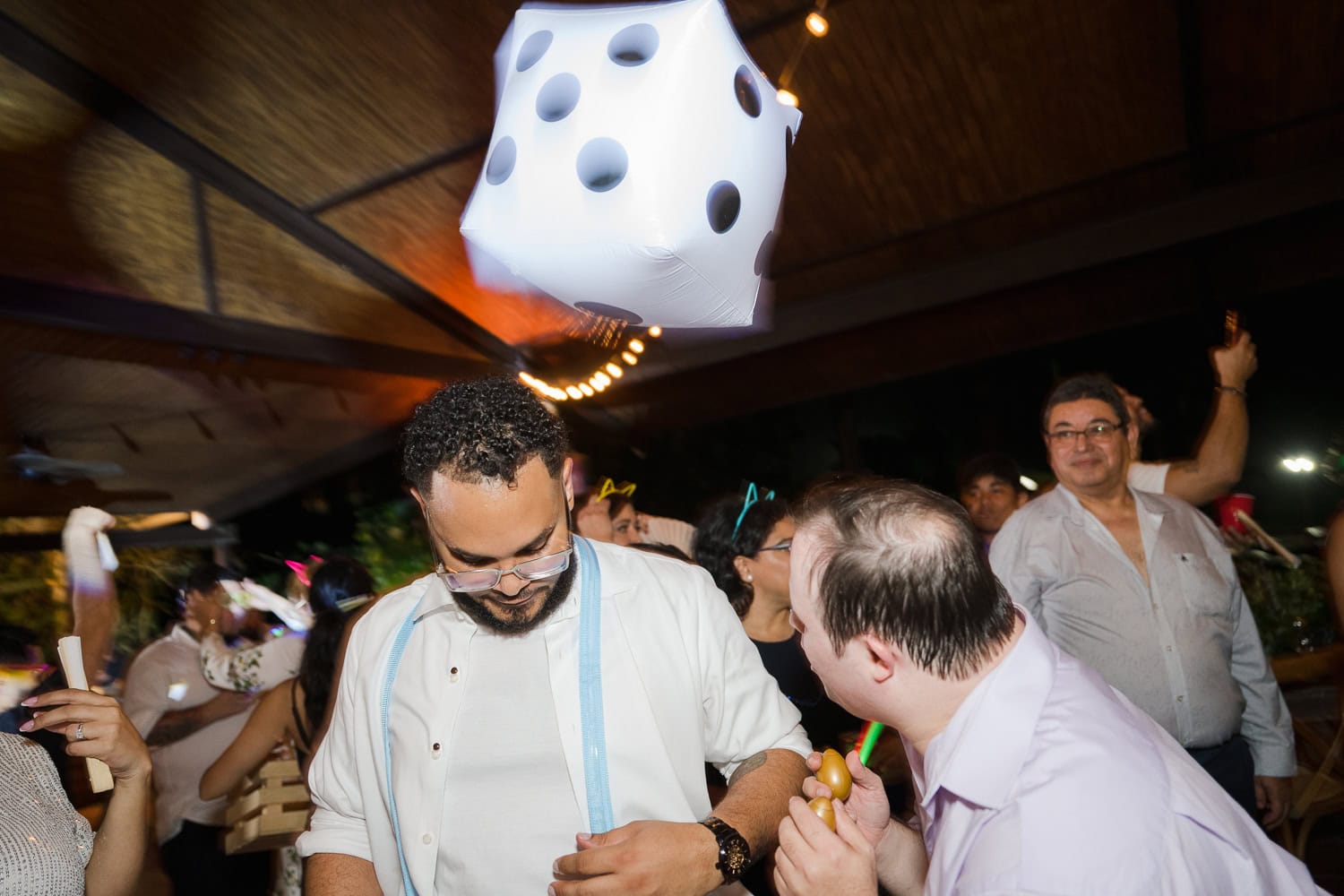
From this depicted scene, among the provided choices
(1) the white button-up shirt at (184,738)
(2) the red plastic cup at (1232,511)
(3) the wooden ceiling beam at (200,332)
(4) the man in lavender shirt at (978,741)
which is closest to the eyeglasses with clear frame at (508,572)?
(4) the man in lavender shirt at (978,741)

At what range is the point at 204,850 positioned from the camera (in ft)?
11.0

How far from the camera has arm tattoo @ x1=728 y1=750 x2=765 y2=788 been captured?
1.60 metres

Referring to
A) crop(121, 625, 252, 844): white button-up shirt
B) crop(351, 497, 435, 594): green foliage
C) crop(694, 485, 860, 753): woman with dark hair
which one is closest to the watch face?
crop(694, 485, 860, 753): woman with dark hair

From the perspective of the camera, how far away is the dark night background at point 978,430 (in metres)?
6.52

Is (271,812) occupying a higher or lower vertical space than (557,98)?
lower

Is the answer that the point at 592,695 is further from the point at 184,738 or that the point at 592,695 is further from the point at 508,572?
Answer: the point at 184,738

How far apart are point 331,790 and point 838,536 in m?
1.07

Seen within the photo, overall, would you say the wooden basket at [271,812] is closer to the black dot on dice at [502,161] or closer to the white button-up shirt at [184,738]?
the white button-up shirt at [184,738]

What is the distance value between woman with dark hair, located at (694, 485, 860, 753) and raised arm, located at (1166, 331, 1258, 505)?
1.56 m

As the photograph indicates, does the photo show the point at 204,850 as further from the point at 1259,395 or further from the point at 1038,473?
the point at 1259,395

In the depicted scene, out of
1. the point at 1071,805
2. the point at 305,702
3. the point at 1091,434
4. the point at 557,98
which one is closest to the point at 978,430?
the point at 1091,434

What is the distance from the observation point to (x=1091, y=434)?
296cm

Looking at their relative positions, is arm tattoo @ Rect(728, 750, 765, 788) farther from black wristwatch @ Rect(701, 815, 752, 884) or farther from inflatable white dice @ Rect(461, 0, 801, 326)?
inflatable white dice @ Rect(461, 0, 801, 326)

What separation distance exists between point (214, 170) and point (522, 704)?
3848 millimetres
